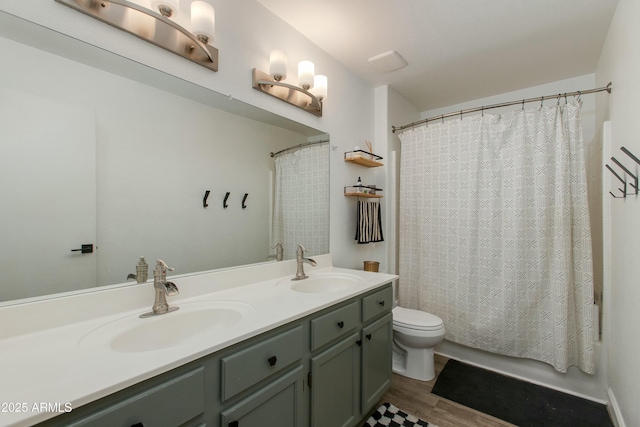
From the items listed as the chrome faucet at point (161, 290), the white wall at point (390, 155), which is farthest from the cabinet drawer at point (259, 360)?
the white wall at point (390, 155)

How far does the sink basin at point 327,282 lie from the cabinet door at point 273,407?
1.98 ft

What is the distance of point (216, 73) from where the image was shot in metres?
1.44

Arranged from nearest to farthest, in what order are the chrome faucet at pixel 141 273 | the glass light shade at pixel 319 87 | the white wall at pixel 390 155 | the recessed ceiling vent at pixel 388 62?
the chrome faucet at pixel 141 273
the glass light shade at pixel 319 87
the recessed ceiling vent at pixel 388 62
the white wall at pixel 390 155

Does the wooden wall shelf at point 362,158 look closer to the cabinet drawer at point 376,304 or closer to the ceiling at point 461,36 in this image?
the ceiling at point 461,36

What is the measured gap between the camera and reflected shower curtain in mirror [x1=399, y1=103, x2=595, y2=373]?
1.93 metres

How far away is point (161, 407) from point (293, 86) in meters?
1.62

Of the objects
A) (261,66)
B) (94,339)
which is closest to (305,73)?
(261,66)

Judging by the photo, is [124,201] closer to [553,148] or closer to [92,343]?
[92,343]

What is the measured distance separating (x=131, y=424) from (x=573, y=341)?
257cm

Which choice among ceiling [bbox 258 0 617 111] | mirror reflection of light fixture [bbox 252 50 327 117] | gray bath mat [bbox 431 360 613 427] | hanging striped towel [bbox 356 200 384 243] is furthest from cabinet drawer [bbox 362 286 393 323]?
ceiling [bbox 258 0 617 111]

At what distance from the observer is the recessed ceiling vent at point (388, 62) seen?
214cm

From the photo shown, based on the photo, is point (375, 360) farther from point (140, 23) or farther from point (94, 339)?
point (140, 23)

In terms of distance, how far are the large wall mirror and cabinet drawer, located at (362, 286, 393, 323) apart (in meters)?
0.69

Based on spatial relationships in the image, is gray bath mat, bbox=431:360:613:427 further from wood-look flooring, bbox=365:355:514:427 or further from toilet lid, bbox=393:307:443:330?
toilet lid, bbox=393:307:443:330
